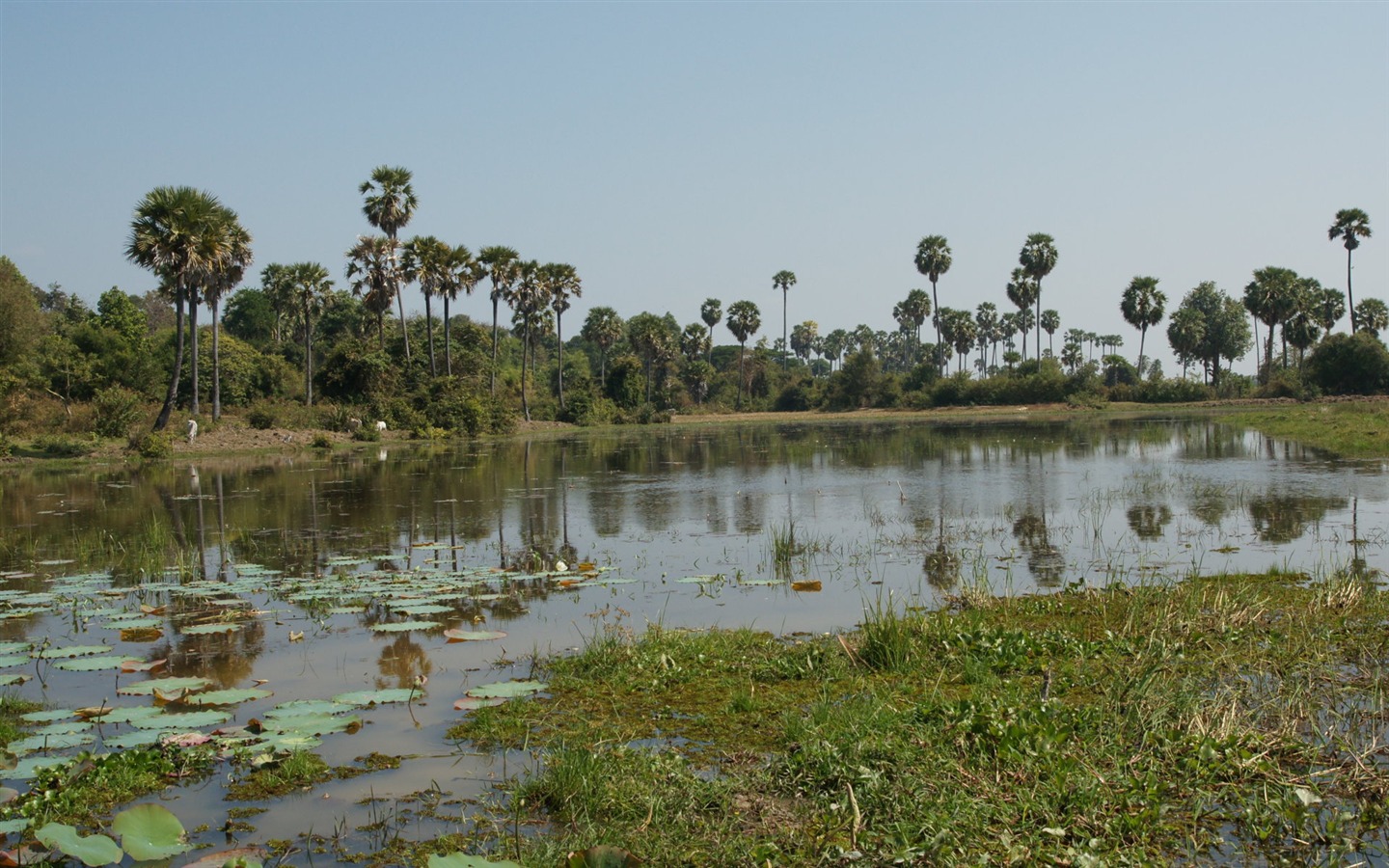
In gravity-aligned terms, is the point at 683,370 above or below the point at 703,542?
above

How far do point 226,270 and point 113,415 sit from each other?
8220 mm

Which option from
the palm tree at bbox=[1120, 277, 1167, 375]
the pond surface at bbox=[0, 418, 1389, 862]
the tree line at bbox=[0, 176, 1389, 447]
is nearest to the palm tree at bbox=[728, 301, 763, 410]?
the tree line at bbox=[0, 176, 1389, 447]

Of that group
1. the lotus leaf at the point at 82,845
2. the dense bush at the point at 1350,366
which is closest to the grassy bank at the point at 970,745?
the lotus leaf at the point at 82,845

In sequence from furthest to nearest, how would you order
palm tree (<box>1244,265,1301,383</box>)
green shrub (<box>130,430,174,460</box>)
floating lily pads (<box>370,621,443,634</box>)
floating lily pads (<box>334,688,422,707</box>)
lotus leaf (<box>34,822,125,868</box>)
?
palm tree (<box>1244,265,1301,383</box>)
green shrub (<box>130,430,174,460</box>)
floating lily pads (<box>370,621,443,634</box>)
floating lily pads (<box>334,688,422,707</box>)
lotus leaf (<box>34,822,125,868</box>)

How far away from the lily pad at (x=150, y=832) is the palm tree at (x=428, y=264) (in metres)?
56.2

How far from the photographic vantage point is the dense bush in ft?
222

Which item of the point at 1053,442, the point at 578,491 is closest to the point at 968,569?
the point at 578,491

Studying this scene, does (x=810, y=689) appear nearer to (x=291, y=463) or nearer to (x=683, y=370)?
(x=291, y=463)

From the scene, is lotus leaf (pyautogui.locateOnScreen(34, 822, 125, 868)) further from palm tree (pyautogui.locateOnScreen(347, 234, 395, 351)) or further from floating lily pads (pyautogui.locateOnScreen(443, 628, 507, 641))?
palm tree (pyautogui.locateOnScreen(347, 234, 395, 351))

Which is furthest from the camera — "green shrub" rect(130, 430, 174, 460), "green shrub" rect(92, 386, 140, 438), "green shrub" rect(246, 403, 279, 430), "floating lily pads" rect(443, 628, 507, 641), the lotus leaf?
"green shrub" rect(246, 403, 279, 430)

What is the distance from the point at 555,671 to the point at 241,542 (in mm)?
10719

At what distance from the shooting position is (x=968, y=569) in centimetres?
1293

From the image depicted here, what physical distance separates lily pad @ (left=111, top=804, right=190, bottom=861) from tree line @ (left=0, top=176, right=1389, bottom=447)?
4052 cm

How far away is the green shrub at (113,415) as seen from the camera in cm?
4022
